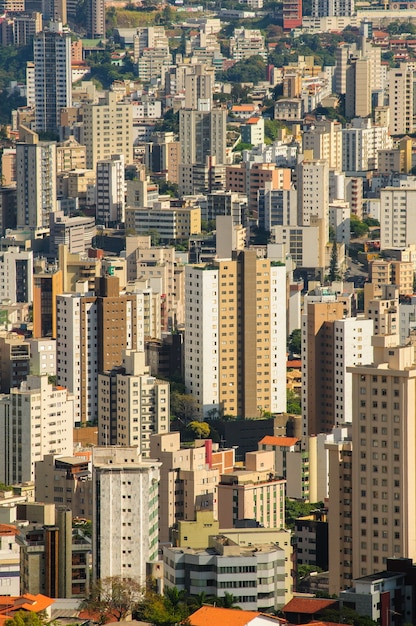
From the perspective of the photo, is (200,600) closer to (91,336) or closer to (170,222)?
(91,336)

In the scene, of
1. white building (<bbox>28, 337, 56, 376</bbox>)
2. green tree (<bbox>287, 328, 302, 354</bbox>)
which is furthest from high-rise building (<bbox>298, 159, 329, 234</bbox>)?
white building (<bbox>28, 337, 56, 376</bbox>)

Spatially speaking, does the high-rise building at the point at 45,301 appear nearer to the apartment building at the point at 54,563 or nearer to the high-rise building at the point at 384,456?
the apartment building at the point at 54,563

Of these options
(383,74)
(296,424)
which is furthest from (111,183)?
(296,424)

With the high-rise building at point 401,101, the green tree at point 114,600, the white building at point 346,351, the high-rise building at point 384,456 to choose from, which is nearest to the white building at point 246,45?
the high-rise building at point 401,101

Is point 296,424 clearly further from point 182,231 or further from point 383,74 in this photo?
point 383,74

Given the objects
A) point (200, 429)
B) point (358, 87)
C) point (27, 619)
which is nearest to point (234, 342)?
point (200, 429)

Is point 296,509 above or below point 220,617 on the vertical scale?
below
